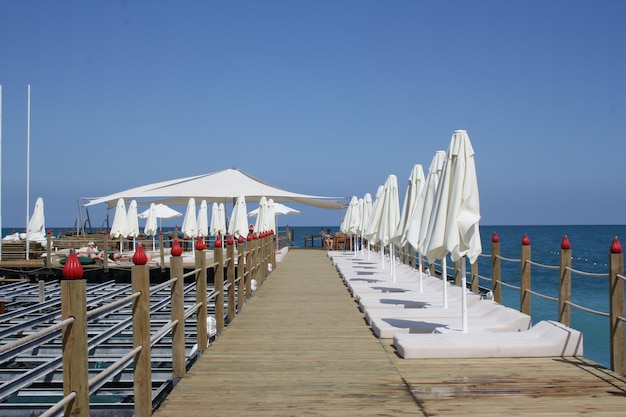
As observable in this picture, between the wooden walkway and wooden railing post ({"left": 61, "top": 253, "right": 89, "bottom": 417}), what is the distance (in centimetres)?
130

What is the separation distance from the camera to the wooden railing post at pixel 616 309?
18.1 feet

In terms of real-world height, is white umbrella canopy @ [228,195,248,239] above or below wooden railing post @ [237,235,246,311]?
above

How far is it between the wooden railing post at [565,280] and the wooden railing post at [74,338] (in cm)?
513

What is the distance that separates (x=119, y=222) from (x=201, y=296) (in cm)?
1860

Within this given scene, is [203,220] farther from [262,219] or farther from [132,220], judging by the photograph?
[262,219]

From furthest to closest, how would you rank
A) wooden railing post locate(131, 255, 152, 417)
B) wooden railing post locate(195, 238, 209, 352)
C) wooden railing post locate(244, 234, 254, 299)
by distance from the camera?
1. wooden railing post locate(244, 234, 254, 299)
2. wooden railing post locate(195, 238, 209, 352)
3. wooden railing post locate(131, 255, 152, 417)

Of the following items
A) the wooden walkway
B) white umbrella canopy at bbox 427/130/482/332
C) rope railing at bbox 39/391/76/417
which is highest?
white umbrella canopy at bbox 427/130/482/332

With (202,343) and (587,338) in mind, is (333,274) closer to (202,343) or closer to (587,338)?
(587,338)

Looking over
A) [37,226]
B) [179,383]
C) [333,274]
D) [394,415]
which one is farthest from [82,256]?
[394,415]

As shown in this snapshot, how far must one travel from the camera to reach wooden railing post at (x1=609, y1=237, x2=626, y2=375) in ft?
18.1

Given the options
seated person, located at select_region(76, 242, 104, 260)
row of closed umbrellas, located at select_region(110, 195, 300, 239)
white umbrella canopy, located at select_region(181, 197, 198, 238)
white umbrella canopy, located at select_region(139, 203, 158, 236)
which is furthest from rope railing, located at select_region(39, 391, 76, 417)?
white umbrella canopy, located at select_region(139, 203, 158, 236)

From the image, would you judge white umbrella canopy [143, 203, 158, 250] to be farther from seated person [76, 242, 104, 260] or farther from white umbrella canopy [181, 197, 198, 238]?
seated person [76, 242, 104, 260]

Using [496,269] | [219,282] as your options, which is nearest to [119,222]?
[496,269]

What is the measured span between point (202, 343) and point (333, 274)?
10216mm
